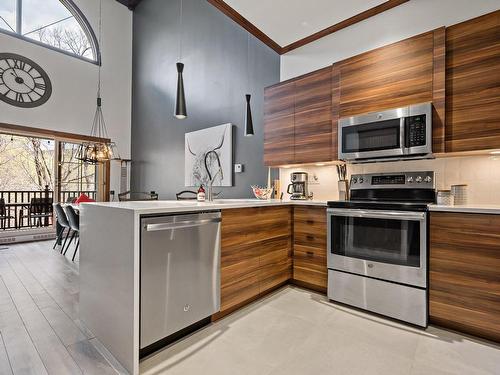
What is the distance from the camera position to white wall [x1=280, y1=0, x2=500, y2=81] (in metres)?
2.26

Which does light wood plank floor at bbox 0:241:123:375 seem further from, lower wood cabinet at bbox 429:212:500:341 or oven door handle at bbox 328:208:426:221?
lower wood cabinet at bbox 429:212:500:341

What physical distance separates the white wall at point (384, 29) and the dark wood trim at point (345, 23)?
0.04 m

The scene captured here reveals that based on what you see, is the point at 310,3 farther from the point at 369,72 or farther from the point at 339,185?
the point at 339,185

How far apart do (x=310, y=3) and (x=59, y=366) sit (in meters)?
3.43

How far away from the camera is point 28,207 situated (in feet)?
20.5

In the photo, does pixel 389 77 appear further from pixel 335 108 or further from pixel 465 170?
pixel 465 170

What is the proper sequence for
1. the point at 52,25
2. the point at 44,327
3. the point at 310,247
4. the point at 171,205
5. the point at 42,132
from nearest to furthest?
the point at 171,205 < the point at 44,327 < the point at 310,247 < the point at 42,132 < the point at 52,25

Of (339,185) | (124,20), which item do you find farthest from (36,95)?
(339,185)

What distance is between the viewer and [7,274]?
3107 millimetres

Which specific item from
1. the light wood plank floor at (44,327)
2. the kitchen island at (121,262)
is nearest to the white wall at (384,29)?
the kitchen island at (121,262)

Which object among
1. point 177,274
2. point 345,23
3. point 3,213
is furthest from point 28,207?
point 345,23

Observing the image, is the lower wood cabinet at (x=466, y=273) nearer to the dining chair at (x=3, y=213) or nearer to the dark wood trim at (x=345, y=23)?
the dark wood trim at (x=345, y=23)

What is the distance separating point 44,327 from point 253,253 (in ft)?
5.40

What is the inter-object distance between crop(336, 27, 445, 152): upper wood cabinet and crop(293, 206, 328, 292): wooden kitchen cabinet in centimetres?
105
